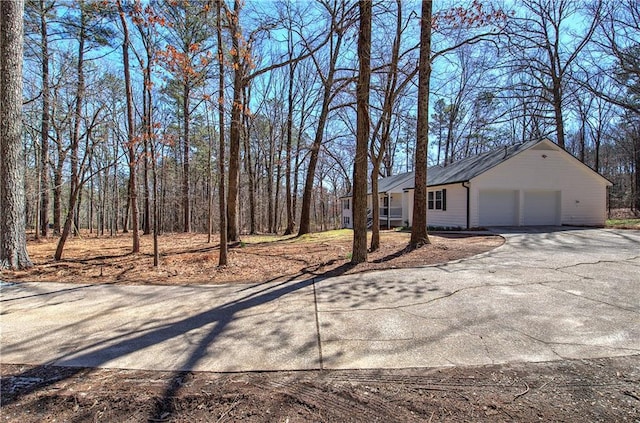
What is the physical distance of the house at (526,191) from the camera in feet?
51.4

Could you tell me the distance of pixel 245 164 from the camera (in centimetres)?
2517

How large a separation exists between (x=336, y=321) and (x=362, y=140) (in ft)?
15.2

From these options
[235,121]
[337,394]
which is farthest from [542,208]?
[337,394]

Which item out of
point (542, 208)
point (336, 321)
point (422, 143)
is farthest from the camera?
point (542, 208)

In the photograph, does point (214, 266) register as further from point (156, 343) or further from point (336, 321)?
point (336, 321)

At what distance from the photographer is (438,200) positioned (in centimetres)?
1845

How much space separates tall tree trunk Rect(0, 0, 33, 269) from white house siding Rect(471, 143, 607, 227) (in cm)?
1608

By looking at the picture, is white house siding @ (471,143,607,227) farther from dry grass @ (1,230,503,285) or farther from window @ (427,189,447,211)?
dry grass @ (1,230,503,285)

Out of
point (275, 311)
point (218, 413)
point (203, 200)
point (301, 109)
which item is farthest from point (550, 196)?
point (203, 200)

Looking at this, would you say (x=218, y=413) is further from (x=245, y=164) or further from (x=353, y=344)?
(x=245, y=164)

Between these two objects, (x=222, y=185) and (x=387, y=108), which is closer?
(x=222, y=185)

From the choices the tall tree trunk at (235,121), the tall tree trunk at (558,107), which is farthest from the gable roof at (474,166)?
the tall tree trunk at (235,121)

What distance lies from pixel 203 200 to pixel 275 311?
84.7 ft

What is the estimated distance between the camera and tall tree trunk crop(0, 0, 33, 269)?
244 inches
